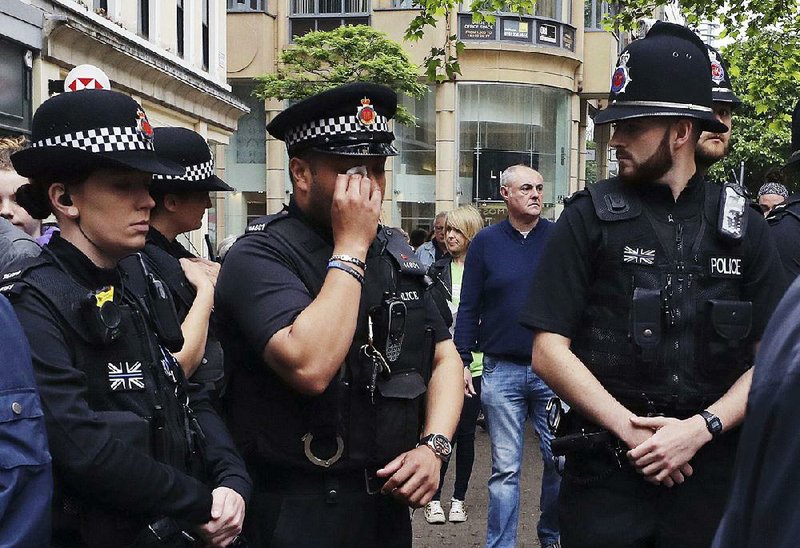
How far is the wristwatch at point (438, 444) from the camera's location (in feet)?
10.1

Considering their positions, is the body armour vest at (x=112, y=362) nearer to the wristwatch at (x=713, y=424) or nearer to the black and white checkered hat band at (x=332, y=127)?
the black and white checkered hat band at (x=332, y=127)

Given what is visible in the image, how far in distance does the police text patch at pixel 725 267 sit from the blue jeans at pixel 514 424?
2760mm

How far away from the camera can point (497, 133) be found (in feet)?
101

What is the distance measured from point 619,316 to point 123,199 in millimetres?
1533

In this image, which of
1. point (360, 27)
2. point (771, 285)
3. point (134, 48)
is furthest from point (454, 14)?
point (771, 285)

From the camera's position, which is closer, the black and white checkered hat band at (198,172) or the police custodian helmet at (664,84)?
the police custodian helmet at (664,84)

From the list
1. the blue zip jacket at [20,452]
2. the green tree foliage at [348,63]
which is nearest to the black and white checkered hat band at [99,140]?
the blue zip jacket at [20,452]

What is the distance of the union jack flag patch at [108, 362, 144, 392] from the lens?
2531 mm

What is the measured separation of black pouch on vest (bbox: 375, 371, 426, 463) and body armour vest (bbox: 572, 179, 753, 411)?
1.93ft

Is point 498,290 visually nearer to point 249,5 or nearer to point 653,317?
point 653,317

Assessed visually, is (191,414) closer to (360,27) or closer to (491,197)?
(360,27)

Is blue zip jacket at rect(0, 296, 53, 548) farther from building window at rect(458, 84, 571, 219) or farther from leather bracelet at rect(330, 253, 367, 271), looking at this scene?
building window at rect(458, 84, 571, 219)

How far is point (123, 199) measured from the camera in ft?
8.97

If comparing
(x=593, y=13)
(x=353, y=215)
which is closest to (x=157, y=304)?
(x=353, y=215)
